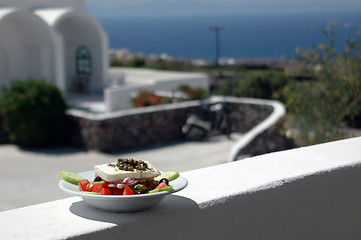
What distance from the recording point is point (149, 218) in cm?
252

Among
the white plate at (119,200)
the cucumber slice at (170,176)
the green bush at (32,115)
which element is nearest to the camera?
the white plate at (119,200)

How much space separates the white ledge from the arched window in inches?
795

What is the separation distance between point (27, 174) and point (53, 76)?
971 cm

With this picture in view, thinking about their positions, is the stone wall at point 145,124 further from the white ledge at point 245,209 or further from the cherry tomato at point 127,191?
the cherry tomato at point 127,191

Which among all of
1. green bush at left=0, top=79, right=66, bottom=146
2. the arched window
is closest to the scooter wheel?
green bush at left=0, top=79, right=66, bottom=146

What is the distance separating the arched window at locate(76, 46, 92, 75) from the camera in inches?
916

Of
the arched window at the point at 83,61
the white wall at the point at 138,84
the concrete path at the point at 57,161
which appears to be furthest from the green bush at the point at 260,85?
the arched window at the point at 83,61

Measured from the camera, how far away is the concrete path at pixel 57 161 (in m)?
11.0

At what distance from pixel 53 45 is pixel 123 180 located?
1884 centimetres

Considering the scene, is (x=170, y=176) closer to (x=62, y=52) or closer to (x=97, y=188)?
(x=97, y=188)

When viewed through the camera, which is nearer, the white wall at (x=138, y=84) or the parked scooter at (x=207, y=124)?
the parked scooter at (x=207, y=124)

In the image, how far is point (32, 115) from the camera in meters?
15.3

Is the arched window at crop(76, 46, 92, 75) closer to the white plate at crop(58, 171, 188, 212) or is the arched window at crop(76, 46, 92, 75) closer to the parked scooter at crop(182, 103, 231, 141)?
the parked scooter at crop(182, 103, 231, 141)

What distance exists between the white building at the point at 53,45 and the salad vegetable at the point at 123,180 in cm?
1790
